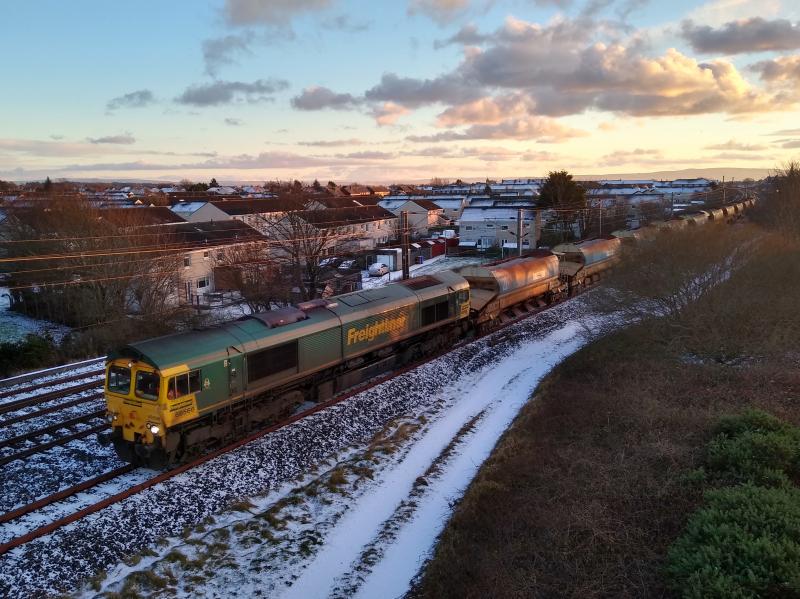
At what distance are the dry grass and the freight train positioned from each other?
579cm

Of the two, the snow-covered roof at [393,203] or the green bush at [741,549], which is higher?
the snow-covered roof at [393,203]

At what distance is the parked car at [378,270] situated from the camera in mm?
54625

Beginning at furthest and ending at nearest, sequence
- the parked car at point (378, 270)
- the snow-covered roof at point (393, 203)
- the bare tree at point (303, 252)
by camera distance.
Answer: the snow-covered roof at point (393, 203) < the parked car at point (378, 270) < the bare tree at point (303, 252)

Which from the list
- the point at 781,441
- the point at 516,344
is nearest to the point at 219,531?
the point at 781,441

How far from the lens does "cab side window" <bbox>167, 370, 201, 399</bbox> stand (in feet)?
44.0

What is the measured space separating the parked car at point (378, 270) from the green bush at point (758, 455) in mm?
42557

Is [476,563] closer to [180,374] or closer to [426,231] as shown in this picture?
[180,374]

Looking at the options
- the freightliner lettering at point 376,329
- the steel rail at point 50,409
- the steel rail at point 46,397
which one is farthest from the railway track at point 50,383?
the freightliner lettering at point 376,329

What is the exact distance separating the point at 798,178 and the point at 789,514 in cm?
4747

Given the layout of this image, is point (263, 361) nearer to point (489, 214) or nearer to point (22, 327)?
point (22, 327)

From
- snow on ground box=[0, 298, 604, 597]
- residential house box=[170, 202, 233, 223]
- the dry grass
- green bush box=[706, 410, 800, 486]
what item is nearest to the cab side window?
snow on ground box=[0, 298, 604, 597]

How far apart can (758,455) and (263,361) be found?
12809mm

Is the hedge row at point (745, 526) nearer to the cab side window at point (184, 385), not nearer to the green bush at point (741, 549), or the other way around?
the green bush at point (741, 549)

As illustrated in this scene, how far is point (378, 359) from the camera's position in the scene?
2108cm
